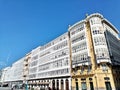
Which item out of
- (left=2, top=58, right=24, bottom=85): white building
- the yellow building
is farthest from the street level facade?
(left=2, top=58, right=24, bottom=85): white building

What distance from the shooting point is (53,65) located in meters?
55.2

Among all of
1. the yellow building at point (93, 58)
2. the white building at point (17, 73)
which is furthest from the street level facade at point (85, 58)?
the white building at point (17, 73)

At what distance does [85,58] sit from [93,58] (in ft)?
7.65

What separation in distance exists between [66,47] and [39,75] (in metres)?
24.2

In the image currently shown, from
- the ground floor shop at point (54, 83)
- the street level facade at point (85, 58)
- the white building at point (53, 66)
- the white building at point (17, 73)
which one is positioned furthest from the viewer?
the white building at point (17, 73)

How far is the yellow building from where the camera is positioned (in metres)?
36.8

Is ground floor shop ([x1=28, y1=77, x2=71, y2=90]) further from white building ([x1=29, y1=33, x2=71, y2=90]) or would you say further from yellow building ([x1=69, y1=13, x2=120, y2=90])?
yellow building ([x1=69, y1=13, x2=120, y2=90])

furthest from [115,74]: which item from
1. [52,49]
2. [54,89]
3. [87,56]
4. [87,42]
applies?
[52,49]

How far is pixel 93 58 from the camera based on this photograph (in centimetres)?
3947

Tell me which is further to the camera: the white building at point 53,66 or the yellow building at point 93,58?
the white building at point 53,66

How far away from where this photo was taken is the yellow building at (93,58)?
36.8 m

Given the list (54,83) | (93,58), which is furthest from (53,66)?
(93,58)

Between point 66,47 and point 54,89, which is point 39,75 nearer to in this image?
point 54,89

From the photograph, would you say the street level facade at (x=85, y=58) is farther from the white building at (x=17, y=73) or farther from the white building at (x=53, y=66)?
the white building at (x=17, y=73)
